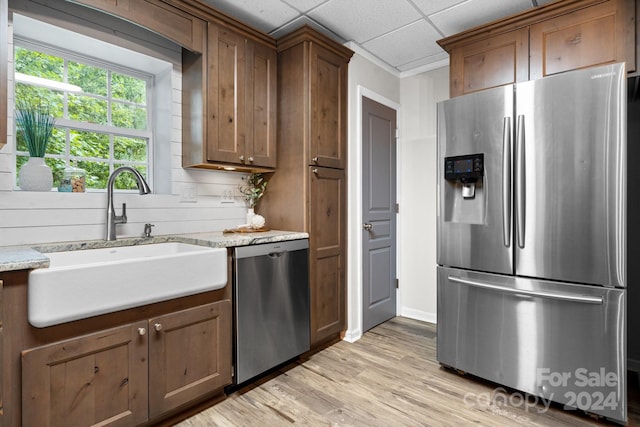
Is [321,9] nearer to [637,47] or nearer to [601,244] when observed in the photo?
[637,47]

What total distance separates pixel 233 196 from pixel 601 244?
96.6 inches

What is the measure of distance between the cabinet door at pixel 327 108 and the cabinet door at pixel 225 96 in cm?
53

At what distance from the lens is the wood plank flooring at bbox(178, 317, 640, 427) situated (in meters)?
1.85

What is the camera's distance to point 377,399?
6.76 ft

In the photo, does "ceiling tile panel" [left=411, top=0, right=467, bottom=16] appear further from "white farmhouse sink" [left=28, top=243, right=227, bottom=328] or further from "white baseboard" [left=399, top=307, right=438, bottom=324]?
"white baseboard" [left=399, top=307, right=438, bottom=324]

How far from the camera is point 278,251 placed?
2.31m

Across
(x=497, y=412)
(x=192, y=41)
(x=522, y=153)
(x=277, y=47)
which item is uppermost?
(x=277, y=47)

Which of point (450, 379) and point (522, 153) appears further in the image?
point (450, 379)

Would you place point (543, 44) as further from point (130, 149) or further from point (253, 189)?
point (130, 149)

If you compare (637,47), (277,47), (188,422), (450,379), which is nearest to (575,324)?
(450,379)

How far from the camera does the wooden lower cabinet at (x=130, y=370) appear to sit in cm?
137

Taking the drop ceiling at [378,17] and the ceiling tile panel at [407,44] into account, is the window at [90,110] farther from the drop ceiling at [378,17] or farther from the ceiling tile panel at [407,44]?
the ceiling tile panel at [407,44]

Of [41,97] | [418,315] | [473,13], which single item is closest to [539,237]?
[473,13]

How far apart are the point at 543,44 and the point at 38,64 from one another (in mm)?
3221
